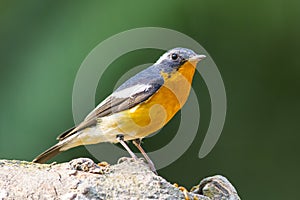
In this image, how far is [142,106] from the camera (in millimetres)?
3197

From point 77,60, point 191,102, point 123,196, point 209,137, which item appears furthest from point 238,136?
point 123,196

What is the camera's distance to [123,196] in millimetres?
2393

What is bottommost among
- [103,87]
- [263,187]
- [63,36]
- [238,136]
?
[263,187]

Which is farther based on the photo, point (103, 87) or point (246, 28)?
point (246, 28)

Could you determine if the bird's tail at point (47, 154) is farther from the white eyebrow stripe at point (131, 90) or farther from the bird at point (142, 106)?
the white eyebrow stripe at point (131, 90)

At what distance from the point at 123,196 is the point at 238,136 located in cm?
232

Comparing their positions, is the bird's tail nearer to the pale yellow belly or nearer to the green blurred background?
the pale yellow belly

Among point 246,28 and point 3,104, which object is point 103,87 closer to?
point 3,104

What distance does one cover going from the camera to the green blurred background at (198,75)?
13.7 ft

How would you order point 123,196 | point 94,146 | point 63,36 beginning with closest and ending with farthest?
point 123,196
point 94,146
point 63,36

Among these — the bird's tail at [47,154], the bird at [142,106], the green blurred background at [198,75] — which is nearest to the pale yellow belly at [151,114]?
the bird at [142,106]

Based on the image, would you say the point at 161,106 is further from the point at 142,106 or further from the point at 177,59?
the point at 177,59

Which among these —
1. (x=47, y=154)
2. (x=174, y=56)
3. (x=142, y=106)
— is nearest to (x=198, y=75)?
(x=174, y=56)

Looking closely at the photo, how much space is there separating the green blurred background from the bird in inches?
30.9
